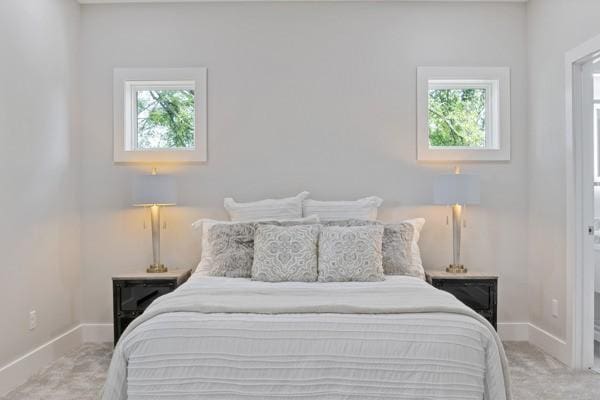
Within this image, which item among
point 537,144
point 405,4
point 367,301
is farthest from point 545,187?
point 367,301

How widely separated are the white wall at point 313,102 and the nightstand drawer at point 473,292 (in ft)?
1.63

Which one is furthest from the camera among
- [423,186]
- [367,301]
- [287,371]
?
[423,186]

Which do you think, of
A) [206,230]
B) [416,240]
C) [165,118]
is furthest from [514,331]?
[165,118]

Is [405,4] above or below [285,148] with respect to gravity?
above

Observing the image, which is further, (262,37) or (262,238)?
(262,37)

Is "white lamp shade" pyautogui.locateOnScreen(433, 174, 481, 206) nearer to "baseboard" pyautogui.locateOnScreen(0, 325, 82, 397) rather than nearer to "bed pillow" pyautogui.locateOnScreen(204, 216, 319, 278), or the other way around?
"bed pillow" pyautogui.locateOnScreen(204, 216, 319, 278)

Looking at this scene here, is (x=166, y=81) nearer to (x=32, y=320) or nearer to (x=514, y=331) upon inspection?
(x=32, y=320)

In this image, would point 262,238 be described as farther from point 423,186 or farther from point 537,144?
point 537,144

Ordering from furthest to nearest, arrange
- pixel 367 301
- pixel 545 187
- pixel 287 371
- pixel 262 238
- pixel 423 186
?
pixel 423 186, pixel 545 187, pixel 262 238, pixel 367 301, pixel 287 371

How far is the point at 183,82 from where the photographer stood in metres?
4.39

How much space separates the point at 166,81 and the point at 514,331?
11.9 feet

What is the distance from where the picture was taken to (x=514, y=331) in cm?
436

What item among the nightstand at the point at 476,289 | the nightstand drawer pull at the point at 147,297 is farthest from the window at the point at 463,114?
the nightstand drawer pull at the point at 147,297

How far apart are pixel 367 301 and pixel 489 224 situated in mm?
2178
